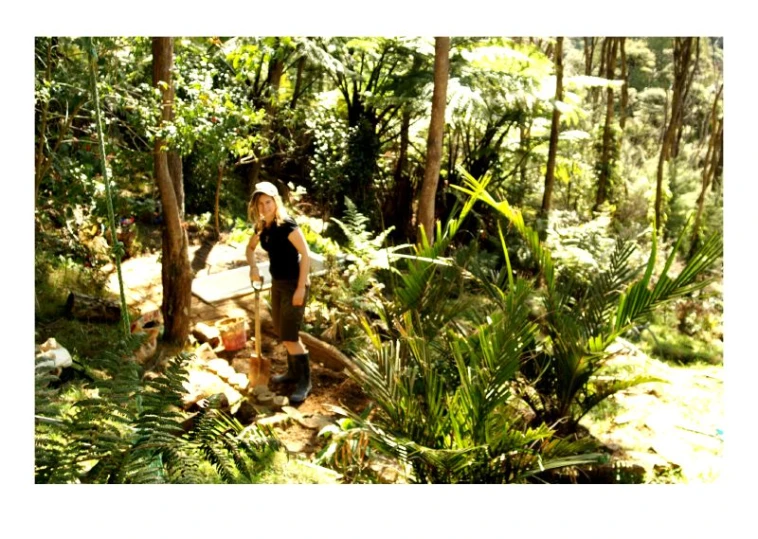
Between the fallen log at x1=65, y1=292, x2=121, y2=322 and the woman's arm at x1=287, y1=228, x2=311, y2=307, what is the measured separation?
1558mm

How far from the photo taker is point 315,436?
3666mm

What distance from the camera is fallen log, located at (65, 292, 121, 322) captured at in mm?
4445

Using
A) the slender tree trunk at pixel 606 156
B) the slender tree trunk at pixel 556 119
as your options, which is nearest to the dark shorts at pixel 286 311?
the slender tree trunk at pixel 556 119

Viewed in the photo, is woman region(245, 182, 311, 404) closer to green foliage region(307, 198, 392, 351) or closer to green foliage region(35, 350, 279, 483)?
green foliage region(307, 198, 392, 351)

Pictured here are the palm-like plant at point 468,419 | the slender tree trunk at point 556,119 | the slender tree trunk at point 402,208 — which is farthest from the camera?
the slender tree trunk at point 402,208

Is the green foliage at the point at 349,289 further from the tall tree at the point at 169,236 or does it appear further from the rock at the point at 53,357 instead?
the rock at the point at 53,357

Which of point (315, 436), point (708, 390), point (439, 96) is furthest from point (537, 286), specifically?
point (315, 436)

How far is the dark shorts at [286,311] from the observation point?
375cm

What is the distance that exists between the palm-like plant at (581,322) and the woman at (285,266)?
93 cm

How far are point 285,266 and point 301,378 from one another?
0.68m

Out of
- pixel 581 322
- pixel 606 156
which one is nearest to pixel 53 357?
pixel 581 322

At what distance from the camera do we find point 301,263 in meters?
3.55
